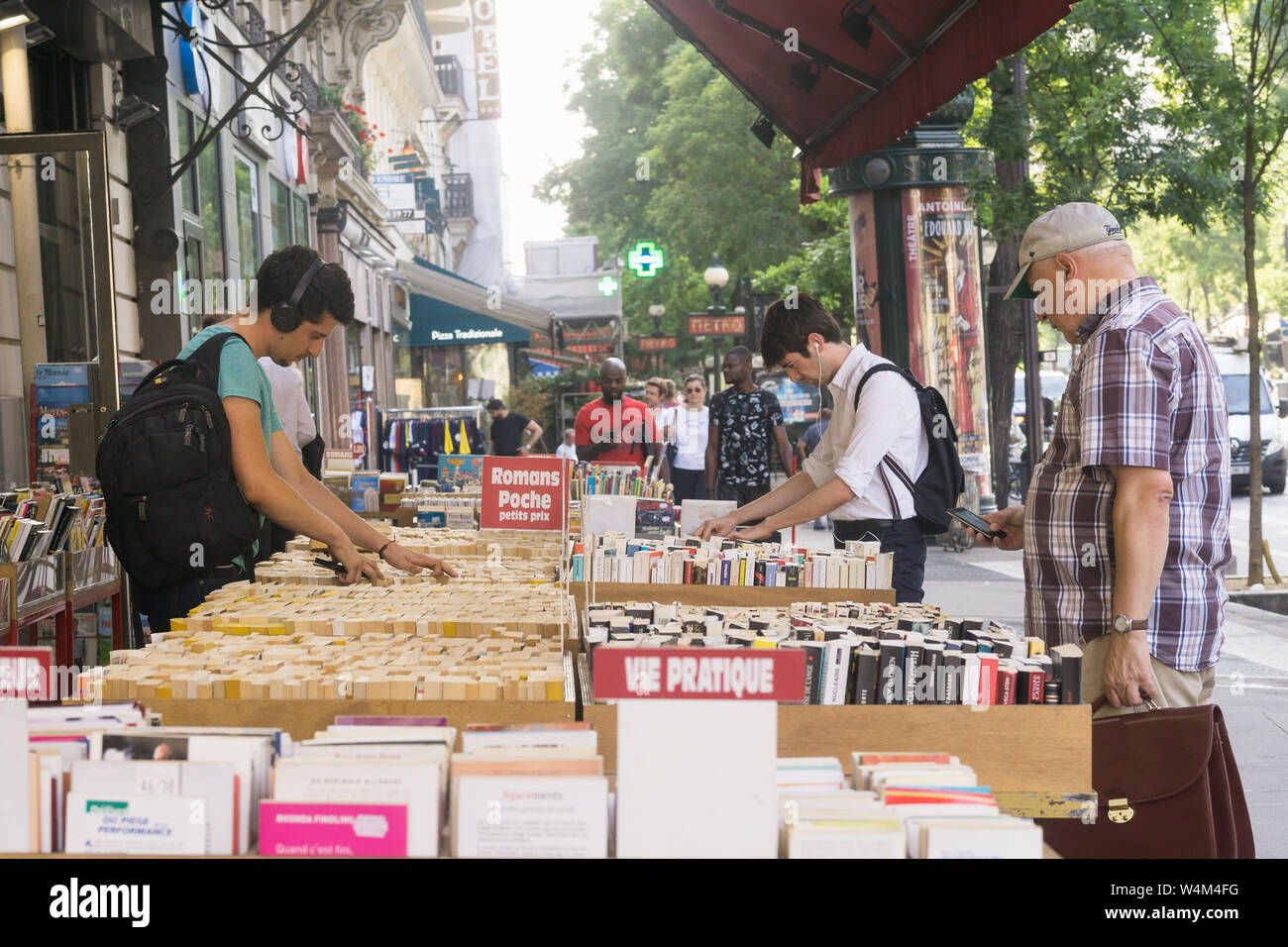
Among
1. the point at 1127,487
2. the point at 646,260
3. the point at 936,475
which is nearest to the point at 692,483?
the point at 646,260

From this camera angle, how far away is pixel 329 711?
282 centimetres

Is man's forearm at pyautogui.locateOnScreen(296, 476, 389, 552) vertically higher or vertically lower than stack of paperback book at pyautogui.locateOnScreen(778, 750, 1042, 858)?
higher

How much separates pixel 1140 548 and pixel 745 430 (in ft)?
23.2

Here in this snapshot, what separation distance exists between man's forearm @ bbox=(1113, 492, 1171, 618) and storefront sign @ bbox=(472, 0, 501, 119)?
144 ft

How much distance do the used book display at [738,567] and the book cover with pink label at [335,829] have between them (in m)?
2.63

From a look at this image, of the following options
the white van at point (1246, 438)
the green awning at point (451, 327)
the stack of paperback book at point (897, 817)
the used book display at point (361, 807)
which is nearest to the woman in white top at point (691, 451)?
the stack of paperback book at point (897, 817)

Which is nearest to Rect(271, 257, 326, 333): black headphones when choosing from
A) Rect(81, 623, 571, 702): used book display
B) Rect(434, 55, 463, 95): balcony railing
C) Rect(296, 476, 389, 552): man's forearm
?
Rect(296, 476, 389, 552): man's forearm

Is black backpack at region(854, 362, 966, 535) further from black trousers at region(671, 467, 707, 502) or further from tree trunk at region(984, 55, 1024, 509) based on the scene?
tree trunk at region(984, 55, 1024, 509)

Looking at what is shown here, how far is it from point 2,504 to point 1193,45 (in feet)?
31.7

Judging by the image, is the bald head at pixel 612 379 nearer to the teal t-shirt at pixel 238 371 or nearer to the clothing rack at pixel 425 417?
the teal t-shirt at pixel 238 371

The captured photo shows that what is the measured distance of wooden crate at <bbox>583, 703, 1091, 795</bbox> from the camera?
282 cm

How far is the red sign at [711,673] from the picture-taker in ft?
6.06

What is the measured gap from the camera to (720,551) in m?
4.79

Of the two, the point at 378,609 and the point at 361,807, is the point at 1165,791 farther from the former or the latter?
the point at 378,609
